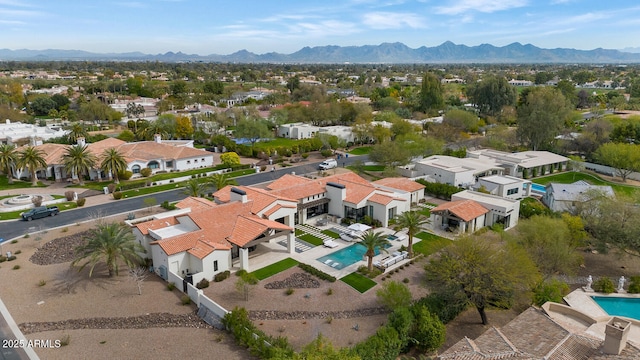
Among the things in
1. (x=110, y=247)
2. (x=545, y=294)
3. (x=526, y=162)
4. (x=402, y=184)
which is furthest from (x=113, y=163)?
(x=526, y=162)

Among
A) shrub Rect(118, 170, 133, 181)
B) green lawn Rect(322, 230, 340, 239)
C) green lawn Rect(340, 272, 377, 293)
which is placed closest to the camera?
green lawn Rect(340, 272, 377, 293)

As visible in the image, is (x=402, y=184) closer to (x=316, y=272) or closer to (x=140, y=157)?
(x=316, y=272)

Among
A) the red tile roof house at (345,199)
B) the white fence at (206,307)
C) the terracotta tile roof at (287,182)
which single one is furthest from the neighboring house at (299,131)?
the white fence at (206,307)

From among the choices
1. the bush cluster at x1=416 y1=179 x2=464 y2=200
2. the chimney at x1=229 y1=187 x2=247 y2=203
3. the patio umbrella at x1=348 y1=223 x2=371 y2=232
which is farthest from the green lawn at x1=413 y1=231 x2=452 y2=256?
the chimney at x1=229 y1=187 x2=247 y2=203

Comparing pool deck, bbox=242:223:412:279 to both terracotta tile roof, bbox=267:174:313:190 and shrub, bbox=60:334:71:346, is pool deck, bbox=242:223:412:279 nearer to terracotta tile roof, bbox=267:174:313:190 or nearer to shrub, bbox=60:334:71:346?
terracotta tile roof, bbox=267:174:313:190

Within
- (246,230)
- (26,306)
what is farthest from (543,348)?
(26,306)
